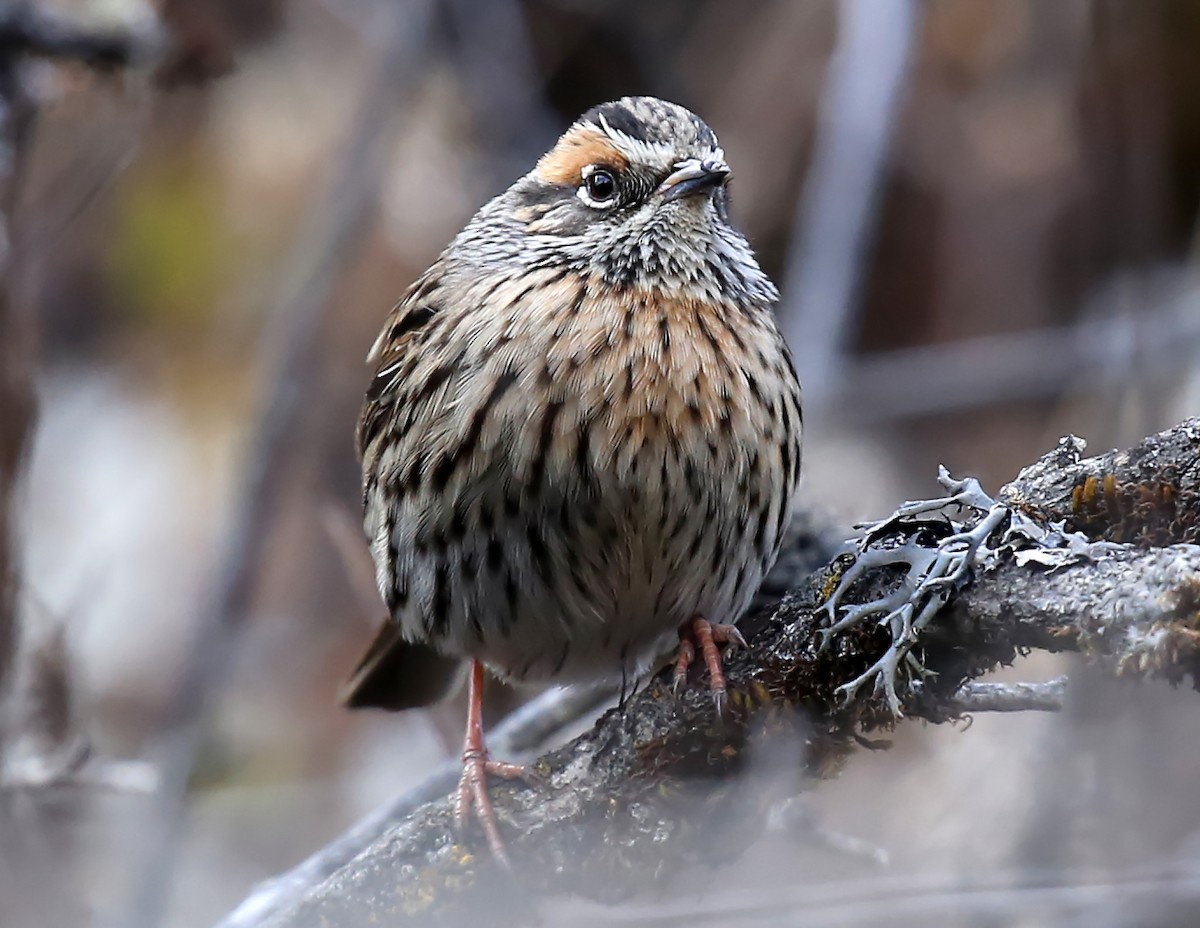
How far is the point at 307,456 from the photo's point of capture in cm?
764

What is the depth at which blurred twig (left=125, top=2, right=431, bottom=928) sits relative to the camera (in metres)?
4.67

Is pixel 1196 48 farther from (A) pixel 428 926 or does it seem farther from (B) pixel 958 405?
(A) pixel 428 926

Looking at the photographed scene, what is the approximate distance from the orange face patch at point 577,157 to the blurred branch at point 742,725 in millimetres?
1388

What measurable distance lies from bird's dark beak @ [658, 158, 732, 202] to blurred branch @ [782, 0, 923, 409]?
170cm

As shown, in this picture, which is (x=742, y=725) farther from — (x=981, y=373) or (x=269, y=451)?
(x=981, y=373)

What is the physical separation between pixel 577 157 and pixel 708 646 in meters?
1.43

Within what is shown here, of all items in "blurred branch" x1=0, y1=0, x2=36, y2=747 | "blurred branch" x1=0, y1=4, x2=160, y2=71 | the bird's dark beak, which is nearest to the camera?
the bird's dark beak

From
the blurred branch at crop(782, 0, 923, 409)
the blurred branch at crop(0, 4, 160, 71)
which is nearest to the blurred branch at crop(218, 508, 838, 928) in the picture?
the blurred branch at crop(782, 0, 923, 409)

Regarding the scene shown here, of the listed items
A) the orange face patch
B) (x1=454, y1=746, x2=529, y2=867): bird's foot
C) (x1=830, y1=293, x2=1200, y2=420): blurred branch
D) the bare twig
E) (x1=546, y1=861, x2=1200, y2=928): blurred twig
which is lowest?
(x1=546, y1=861, x2=1200, y2=928): blurred twig

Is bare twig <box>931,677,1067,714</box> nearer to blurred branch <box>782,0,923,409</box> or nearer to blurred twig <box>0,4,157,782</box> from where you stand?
blurred twig <box>0,4,157,782</box>

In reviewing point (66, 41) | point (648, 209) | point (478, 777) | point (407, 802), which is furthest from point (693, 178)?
point (66, 41)

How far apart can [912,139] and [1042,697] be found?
5415mm

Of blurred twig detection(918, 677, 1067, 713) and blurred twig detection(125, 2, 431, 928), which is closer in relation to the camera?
blurred twig detection(918, 677, 1067, 713)

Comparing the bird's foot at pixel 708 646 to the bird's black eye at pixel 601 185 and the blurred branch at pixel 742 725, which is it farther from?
the bird's black eye at pixel 601 185
